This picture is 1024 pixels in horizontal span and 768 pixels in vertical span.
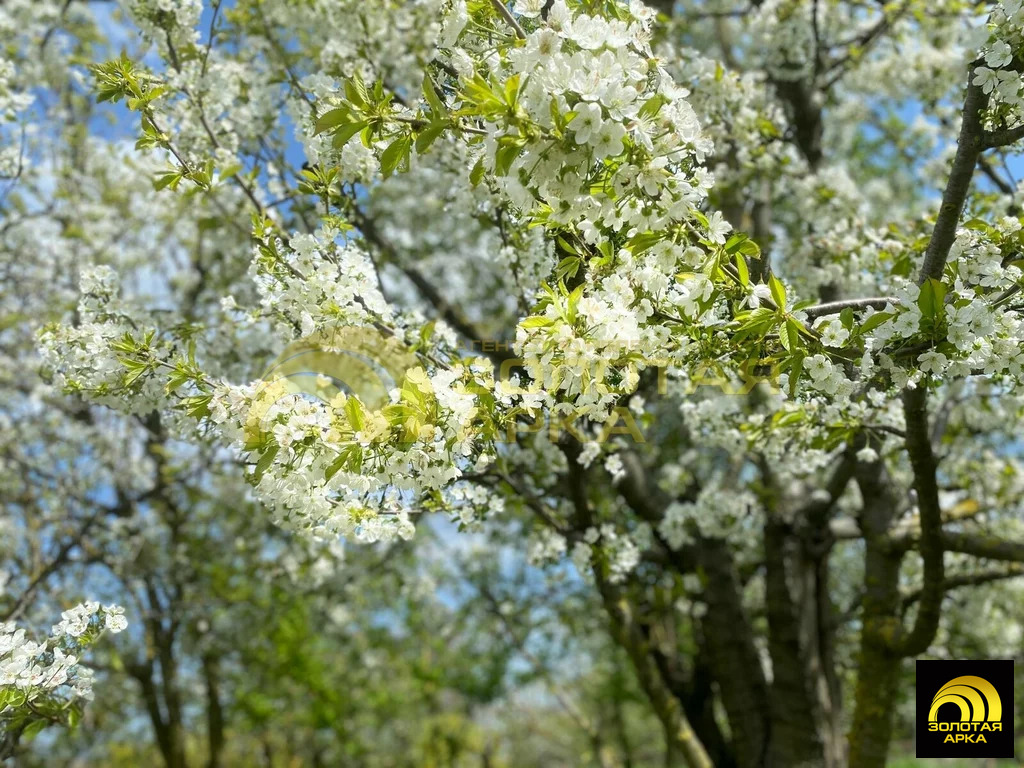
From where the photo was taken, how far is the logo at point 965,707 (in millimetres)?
4105

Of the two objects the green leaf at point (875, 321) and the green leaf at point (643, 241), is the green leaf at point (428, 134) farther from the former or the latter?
the green leaf at point (875, 321)

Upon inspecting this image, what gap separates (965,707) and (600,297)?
3.53m

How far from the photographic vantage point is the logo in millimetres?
4105

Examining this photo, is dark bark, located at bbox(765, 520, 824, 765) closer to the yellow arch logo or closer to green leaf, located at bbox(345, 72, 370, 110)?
the yellow arch logo

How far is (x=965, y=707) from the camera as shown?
4156 millimetres

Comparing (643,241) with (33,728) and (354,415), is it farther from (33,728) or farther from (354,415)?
(33,728)

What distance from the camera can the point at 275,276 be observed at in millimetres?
2850

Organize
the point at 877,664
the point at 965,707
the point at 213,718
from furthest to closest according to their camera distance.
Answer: the point at 213,718, the point at 877,664, the point at 965,707

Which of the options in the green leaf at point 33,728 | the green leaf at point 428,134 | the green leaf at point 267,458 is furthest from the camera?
the green leaf at point 33,728

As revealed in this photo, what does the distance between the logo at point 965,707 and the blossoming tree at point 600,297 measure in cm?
23

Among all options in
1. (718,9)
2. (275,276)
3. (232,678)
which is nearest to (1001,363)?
(275,276)

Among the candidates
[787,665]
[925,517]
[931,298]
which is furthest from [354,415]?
[787,665]

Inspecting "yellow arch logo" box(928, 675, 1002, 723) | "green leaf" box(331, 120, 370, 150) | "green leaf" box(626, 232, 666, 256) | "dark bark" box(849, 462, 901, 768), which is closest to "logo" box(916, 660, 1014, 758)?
"yellow arch logo" box(928, 675, 1002, 723)

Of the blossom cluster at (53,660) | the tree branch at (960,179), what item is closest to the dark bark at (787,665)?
the tree branch at (960,179)
